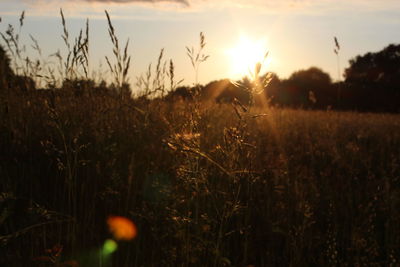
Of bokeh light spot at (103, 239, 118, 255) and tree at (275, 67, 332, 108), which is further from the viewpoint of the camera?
tree at (275, 67, 332, 108)

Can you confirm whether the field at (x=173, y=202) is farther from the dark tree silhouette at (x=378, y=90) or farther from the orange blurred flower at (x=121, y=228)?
the dark tree silhouette at (x=378, y=90)

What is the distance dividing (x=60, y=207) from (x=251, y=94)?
154cm

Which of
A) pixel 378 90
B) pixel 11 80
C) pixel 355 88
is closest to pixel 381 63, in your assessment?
pixel 378 90

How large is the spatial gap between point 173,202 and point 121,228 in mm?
316

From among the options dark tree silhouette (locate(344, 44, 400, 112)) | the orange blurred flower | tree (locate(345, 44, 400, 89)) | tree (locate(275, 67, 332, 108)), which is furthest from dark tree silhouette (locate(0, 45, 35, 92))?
tree (locate(345, 44, 400, 89))

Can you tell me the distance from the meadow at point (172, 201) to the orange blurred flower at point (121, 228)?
33 millimetres

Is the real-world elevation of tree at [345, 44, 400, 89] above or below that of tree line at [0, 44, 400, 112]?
above

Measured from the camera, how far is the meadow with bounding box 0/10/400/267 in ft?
5.28

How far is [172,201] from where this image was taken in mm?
2229

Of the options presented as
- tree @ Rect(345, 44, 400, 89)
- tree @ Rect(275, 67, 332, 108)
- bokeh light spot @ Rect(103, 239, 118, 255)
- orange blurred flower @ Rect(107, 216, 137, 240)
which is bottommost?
bokeh light spot @ Rect(103, 239, 118, 255)

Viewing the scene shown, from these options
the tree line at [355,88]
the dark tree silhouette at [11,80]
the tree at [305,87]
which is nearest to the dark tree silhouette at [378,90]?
the tree line at [355,88]

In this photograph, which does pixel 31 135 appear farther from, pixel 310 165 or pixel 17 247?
pixel 310 165

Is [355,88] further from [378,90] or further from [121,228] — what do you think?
[121,228]

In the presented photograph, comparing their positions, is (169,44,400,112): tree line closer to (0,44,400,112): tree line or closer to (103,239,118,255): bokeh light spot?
(0,44,400,112): tree line
